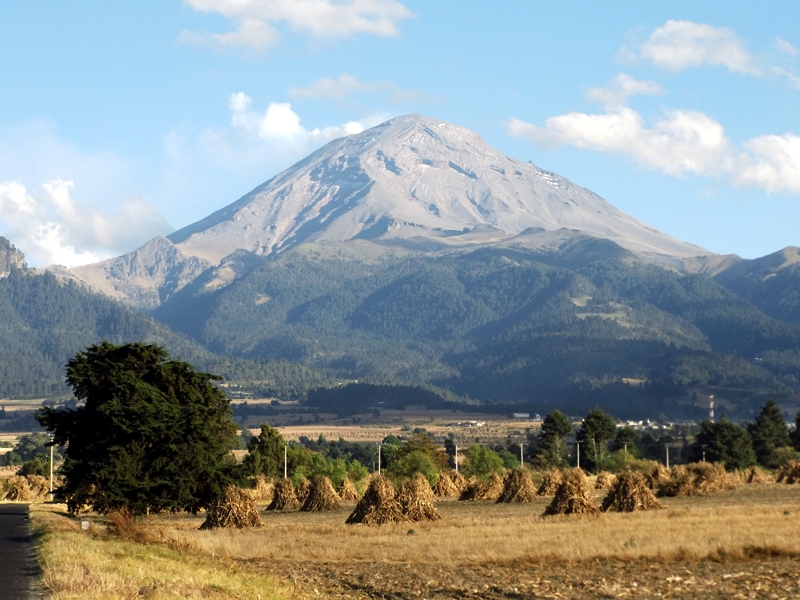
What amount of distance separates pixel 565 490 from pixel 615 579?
75.7ft

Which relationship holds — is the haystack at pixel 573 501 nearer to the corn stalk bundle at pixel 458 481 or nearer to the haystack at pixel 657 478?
the haystack at pixel 657 478

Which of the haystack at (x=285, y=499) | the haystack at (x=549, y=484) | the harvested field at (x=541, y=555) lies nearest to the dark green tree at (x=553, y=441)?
the haystack at (x=549, y=484)

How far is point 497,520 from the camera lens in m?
50.3

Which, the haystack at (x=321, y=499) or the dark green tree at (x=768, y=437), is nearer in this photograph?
the haystack at (x=321, y=499)

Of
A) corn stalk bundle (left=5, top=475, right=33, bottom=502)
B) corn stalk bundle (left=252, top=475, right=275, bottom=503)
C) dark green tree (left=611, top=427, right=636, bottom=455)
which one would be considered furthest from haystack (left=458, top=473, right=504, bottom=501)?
dark green tree (left=611, top=427, right=636, bottom=455)

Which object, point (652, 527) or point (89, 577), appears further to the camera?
point (652, 527)

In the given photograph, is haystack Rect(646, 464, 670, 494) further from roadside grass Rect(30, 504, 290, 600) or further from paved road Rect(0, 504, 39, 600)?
roadside grass Rect(30, 504, 290, 600)

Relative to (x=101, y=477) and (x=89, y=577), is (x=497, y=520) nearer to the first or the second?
(x=101, y=477)

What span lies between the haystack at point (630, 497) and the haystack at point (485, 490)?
2011cm

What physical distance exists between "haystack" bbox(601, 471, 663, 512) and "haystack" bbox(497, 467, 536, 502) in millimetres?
13977

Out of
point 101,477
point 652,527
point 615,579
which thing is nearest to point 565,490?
point 652,527

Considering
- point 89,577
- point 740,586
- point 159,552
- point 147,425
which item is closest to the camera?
point 89,577

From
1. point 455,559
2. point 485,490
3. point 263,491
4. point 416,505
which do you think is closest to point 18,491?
point 263,491

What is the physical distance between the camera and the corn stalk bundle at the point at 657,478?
74062 mm
